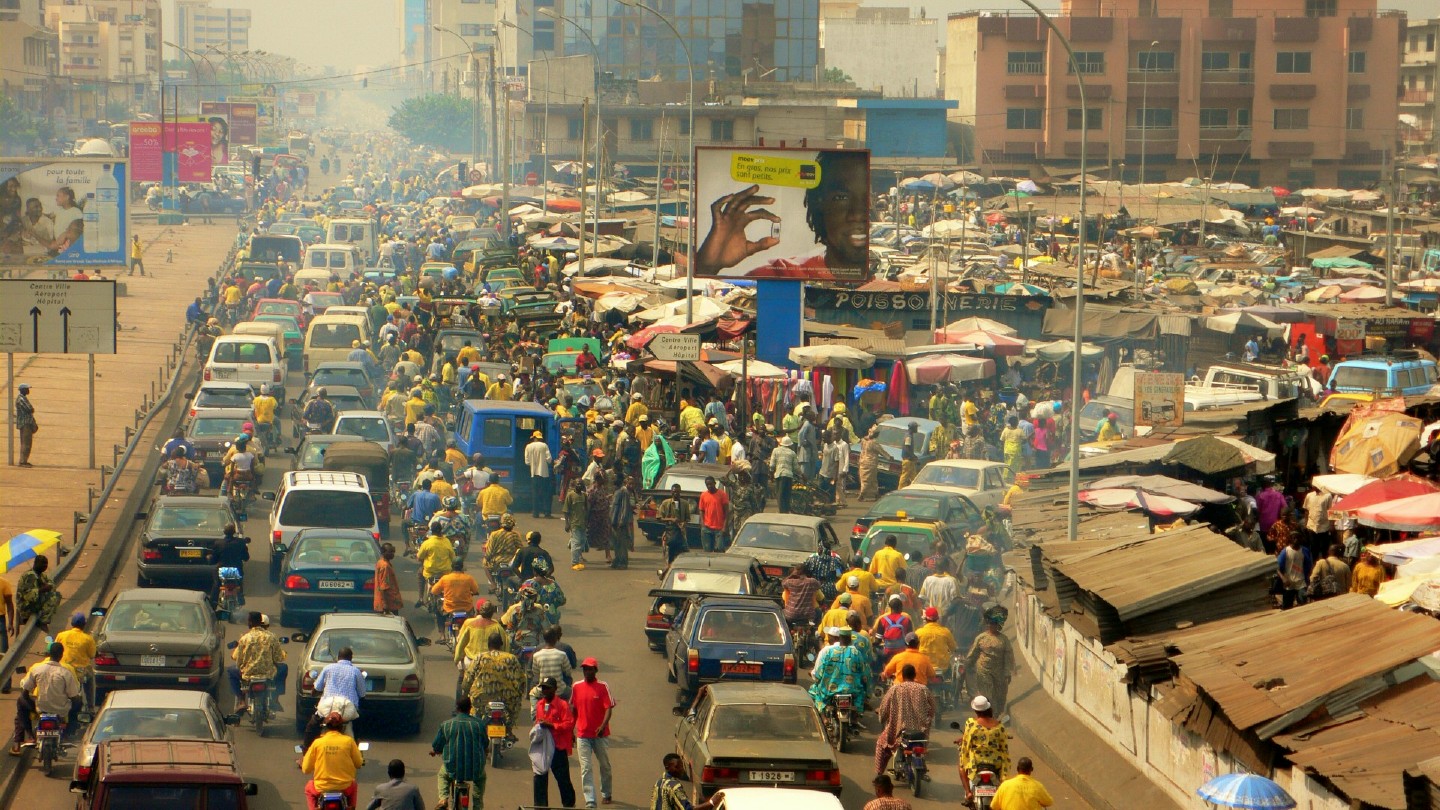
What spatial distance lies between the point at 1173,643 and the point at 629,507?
35.7ft

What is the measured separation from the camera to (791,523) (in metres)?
24.2

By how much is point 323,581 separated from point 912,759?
7531 mm

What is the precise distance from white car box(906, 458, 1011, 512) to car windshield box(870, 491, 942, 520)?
1284 mm

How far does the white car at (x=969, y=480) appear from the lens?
28.2 m

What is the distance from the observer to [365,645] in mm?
A: 17656

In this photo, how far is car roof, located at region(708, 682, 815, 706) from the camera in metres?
15.9

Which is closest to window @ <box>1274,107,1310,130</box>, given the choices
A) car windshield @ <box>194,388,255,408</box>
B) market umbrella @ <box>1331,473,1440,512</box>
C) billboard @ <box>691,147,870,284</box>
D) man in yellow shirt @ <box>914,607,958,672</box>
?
billboard @ <box>691,147,870,284</box>

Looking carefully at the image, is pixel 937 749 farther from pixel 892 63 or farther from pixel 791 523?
pixel 892 63

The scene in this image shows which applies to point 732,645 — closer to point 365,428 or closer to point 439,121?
point 365,428

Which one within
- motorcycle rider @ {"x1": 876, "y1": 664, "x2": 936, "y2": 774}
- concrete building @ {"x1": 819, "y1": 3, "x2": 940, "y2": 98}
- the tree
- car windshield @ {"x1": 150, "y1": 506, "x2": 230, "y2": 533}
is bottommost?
motorcycle rider @ {"x1": 876, "y1": 664, "x2": 936, "y2": 774}

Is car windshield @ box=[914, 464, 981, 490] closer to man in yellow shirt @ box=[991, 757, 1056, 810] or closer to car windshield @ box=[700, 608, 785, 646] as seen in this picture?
car windshield @ box=[700, 608, 785, 646]

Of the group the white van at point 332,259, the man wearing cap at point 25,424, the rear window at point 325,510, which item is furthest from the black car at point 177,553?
the white van at point 332,259

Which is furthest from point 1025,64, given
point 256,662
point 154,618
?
point 256,662

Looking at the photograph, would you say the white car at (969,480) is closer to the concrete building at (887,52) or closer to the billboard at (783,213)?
the billboard at (783,213)
